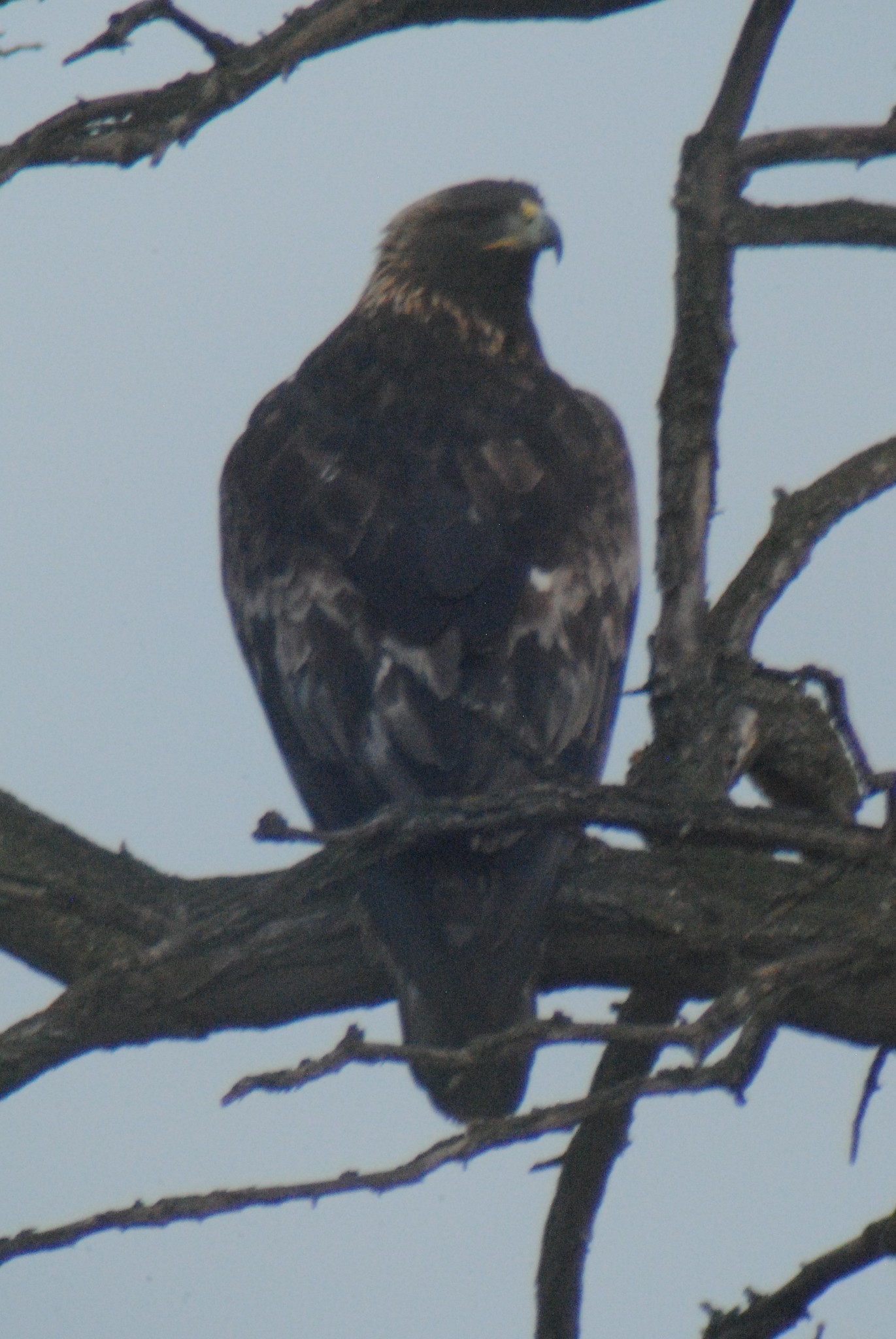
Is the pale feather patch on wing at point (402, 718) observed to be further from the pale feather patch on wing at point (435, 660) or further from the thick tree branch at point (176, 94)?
the thick tree branch at point (176, 94)

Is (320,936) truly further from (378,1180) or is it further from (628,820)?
(378,1180)

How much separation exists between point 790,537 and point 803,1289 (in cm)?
213

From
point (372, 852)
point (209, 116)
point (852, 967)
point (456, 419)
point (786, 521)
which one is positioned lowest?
point (852, 967)

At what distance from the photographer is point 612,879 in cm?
456

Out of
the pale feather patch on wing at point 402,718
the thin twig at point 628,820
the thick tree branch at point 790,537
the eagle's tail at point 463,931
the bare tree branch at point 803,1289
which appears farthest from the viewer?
the thick tree branch at point 790,537

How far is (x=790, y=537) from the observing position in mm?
5500

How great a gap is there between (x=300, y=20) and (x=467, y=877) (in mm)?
2176

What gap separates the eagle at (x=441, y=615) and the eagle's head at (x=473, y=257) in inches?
21.1

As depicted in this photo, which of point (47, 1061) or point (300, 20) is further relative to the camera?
point (300, 20)

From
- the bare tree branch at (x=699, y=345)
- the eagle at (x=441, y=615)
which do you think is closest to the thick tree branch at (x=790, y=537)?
the bare tree branch at (x=699, y=345)

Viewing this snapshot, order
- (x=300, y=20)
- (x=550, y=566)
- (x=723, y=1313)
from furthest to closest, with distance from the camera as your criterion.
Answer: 1. (x=550, y=566)
2. (x=300, y=20)
3. (x=723, y=1313)

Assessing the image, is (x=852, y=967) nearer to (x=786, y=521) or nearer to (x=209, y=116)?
(x=786, y=521)

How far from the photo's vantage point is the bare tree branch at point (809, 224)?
5570mm

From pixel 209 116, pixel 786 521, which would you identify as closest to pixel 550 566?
pixel 786 521
